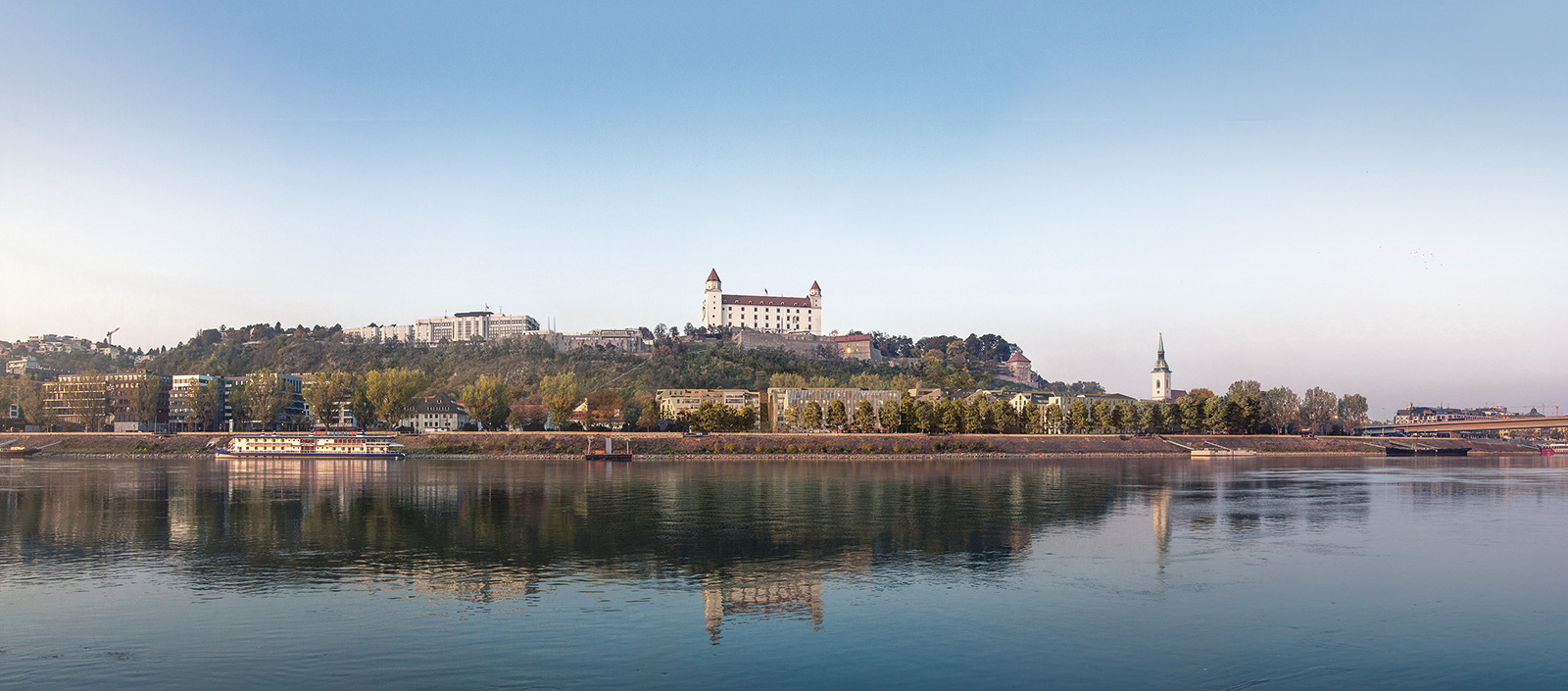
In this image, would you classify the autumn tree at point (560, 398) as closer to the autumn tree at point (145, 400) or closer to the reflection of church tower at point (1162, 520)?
the autumn tree at point (145, 400)

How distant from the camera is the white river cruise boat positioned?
93688 mm

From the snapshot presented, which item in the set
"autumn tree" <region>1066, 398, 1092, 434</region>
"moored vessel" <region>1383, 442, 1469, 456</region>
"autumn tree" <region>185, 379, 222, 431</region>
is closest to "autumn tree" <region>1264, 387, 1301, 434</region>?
"moored vessel" <region>1383, 442, 1469, 456</region>

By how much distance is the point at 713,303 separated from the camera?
185625 millimetres

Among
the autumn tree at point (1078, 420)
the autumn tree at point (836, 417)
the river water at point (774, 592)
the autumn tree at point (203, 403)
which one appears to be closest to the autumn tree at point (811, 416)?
the autumn tree at point (836, 417)

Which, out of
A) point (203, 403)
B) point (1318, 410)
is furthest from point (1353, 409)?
point (203, 403)

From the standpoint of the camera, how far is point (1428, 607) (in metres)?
22.7

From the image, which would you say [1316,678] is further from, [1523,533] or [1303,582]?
[1523,533]

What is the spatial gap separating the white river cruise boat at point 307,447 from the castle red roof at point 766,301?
95598 millimetres

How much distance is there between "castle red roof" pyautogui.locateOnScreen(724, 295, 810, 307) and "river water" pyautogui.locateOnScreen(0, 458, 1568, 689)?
139 meters

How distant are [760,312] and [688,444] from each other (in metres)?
88.9

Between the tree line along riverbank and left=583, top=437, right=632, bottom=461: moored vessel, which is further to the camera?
the tree line along riverbank

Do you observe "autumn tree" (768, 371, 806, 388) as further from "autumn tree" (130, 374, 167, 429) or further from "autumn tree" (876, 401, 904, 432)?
"autumn tree" (130, 374, 167, 429)

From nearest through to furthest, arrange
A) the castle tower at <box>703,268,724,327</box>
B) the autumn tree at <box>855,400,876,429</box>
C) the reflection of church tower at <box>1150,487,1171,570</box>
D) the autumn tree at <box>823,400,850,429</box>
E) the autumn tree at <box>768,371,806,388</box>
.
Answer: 1. the reflection of church tower at <box>1150,487,1171,570</box>
2. the autumn tree at <box>855,400,876,429</box>
3. the autumn tree at <box>823,400,850,429</box>
4. the autumn tree at <box>768,371,806,388</box>
5. the castle tower at <box>703,268,724,327</box>

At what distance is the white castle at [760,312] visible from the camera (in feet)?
607
